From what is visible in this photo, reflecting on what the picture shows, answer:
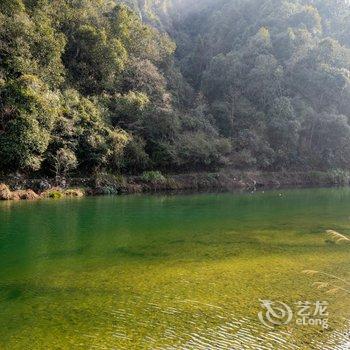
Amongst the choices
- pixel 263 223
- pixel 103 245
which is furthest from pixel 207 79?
pixel 103 245

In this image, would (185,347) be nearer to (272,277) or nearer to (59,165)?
(272,277)

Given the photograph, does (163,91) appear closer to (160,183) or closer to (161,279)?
(160,183)

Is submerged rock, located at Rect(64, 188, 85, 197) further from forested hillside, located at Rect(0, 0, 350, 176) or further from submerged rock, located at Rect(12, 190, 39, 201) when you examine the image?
submerged rock, located at Rect(12, 190, 39, 201)

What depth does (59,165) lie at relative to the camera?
33.1 metres

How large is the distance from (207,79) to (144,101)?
60.3 feet

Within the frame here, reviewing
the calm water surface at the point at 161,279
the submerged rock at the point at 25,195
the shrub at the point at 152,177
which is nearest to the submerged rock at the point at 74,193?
the submerged rock at the point at 25,195

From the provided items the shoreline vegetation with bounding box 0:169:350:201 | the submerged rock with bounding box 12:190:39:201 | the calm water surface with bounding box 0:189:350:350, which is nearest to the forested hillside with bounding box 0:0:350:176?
the shoreline vegetation with bounding box 0:169:350:201

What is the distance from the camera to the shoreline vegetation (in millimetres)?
30828

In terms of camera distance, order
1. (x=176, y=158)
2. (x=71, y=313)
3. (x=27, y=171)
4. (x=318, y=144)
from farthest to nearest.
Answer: (x=318, y=144) → (x=176, y=158) → (x=27, y=171) → (x=71, y=313)

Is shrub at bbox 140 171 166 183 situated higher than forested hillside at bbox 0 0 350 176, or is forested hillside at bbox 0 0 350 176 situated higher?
forested hillside at bbox 0 0 350 176

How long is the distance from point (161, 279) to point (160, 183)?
1079 inches

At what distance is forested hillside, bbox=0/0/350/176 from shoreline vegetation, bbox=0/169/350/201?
1.38 meters

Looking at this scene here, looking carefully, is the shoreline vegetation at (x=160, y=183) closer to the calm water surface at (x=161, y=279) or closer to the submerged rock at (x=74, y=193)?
the submerged rock at (x=74, y=193)

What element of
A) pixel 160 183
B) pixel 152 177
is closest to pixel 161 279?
pixel 152 177
